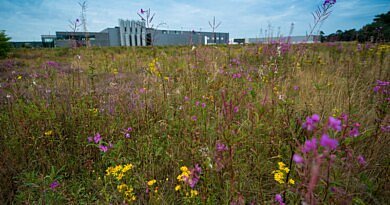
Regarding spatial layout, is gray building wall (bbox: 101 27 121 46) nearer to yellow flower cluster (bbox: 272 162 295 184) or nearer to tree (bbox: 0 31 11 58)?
tree (bbox: 0 31 11 58)

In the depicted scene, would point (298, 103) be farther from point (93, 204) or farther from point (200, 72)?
point (93, 204)

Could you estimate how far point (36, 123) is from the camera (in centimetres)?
196

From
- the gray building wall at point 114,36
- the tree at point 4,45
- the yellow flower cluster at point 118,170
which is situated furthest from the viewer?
the gray building wall at point 114,36

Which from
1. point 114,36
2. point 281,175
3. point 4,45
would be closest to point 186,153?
point 281,175

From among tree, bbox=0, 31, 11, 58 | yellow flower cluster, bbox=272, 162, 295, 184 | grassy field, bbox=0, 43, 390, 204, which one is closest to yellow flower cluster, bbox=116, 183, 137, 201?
grassy field, bbox=0, 43, 390, 204

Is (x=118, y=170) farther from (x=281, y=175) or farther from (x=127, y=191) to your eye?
(x=281, y=175)

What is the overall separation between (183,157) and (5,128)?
191 cm

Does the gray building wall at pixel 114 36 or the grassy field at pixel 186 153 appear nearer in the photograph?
the grassy field at pixel 186 153

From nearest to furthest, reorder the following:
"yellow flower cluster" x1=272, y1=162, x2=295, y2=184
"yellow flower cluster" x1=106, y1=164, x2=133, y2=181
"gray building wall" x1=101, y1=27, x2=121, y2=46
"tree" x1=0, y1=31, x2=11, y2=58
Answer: "yellow flower cluster" x1=272, y1=162, x2=295, y2=184
"yellow flower cluster" x1=106, y1=164, x2=133, y2=181
"tree" x1=0, y1=31, x2=11, y2=58
"gray building wall" x1=101, y1=27, x2=121, y2=46

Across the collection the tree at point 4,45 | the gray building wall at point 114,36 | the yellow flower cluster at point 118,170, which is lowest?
the yellow flower cluster at point 118,170

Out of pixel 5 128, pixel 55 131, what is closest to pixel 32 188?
pixel 55 131

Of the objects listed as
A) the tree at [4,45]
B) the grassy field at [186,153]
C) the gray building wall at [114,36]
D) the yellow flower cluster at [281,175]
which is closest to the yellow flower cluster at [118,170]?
the grassy field at [186,153]

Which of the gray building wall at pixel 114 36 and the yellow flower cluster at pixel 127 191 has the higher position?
the gray building wall at pixel 114 36

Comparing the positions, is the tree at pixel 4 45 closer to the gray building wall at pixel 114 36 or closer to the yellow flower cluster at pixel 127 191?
the yellow flower cluster at pixel 127 191
